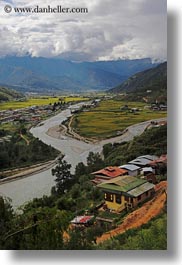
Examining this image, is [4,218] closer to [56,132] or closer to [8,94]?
[56,132]

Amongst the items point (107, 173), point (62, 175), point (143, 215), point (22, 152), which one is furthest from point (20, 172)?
point (143, 215)

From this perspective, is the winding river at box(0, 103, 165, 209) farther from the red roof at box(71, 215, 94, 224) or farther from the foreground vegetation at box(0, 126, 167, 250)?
the red roof at box(71, 215, 94, 224)

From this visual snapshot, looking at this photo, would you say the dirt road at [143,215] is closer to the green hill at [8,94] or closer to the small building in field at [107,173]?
the small building in field at [107,173]

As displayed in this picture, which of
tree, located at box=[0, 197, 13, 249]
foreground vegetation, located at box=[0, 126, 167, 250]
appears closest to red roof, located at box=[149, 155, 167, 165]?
foreground vegetation, located at box=[0, 126, 167, 250]

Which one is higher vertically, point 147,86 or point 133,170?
point 147,86

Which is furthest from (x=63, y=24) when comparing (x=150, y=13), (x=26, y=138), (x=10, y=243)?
(x=10, y=243)

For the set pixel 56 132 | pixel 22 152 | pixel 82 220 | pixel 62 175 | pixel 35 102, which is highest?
pixel 35 102
